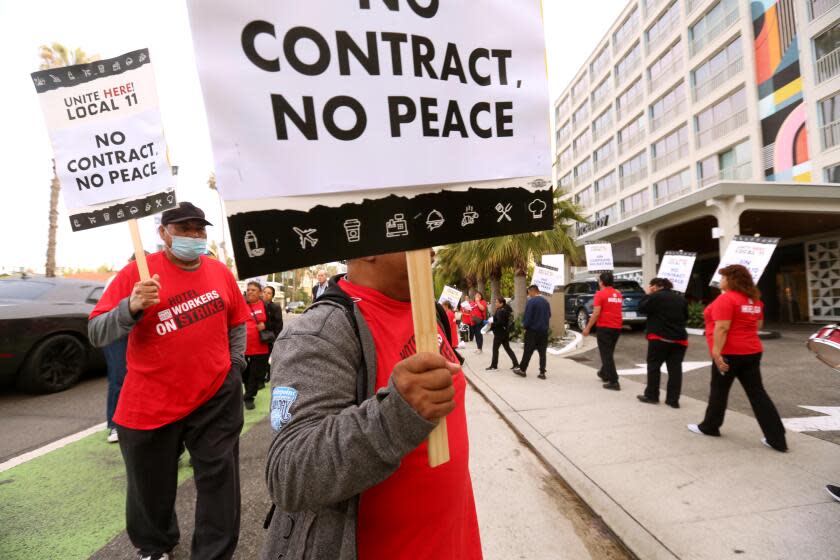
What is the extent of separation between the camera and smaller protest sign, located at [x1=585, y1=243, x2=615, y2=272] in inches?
415

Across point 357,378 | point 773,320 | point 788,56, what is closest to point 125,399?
point 357,378

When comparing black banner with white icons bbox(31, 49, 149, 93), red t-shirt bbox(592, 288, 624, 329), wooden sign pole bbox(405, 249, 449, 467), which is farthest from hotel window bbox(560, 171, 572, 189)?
wooden sign pole bbox(405, 249, 449, 467)

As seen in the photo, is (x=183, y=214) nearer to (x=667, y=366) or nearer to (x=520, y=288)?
(x=667, y=366)

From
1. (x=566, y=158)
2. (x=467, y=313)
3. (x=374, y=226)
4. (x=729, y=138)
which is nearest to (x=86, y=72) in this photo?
(x=374, y=226)

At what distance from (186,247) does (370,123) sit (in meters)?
1.89

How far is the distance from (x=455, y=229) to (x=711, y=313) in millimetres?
4669

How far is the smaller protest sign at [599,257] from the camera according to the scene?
1053 cm

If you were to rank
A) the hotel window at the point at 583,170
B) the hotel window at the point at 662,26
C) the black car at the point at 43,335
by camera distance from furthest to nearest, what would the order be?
the hotel window at the point at 583,170
the hotel window at the point at 662,26
the black car at the point at 43,335

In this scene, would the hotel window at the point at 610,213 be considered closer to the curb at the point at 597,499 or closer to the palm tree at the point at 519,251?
the palm tree at the point at 519,251

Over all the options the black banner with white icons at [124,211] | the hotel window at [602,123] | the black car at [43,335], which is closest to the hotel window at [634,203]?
the hotel window at [602,123]

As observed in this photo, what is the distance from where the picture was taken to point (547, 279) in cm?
1041

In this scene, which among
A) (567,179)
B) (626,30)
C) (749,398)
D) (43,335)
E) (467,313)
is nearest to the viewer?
(749,398)

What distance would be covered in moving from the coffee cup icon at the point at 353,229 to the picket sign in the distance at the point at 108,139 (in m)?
1.97

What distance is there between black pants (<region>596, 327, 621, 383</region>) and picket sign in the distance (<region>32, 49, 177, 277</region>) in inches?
255
